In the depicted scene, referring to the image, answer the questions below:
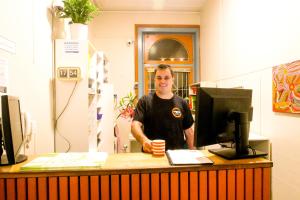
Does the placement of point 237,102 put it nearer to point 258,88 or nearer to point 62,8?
point 258,88

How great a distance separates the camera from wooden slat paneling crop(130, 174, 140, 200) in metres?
1.23

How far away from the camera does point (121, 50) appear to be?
16.2 feet

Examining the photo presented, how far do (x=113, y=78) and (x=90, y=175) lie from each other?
3.84 metres

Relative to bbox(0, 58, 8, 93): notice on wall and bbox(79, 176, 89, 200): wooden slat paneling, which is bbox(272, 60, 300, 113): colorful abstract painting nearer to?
bbox(79, 176, 89, 200): wooden slat paneling

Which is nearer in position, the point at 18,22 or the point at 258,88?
the point at 18,22

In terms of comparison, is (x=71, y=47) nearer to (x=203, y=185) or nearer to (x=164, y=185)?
(x=164, y=185)

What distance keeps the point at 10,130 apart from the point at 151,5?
406 cm

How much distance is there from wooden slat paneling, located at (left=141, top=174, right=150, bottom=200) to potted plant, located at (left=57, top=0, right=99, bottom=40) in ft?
Result: 5.61

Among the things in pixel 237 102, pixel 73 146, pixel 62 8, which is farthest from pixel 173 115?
pixel 62 8

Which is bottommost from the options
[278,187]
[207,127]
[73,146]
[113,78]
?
[278,187]

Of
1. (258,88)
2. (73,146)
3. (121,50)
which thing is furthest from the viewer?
(121,50)

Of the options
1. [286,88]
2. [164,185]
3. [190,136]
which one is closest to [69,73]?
[190,136]

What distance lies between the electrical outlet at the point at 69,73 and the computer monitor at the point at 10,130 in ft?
3.09

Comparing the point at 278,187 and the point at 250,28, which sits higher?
the point at 250,28
